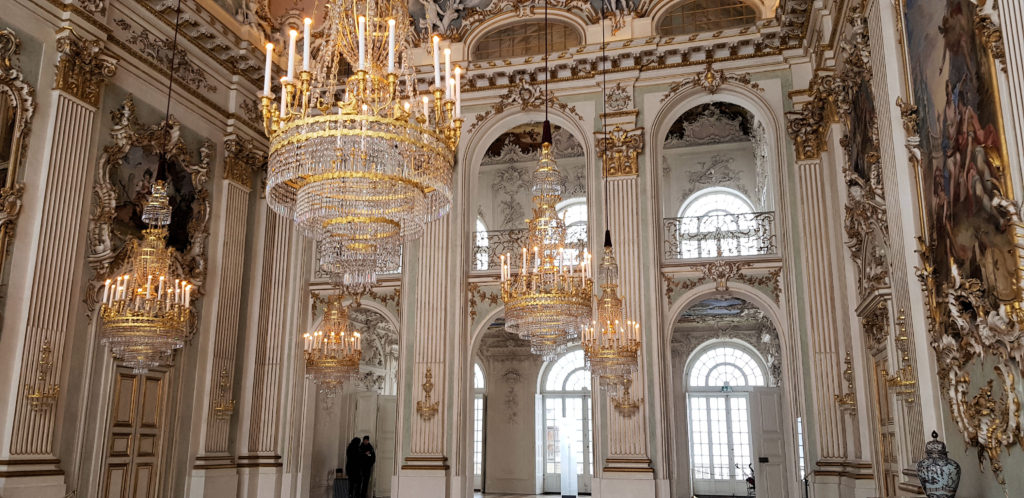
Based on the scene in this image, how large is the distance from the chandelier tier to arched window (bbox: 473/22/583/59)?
5.49 m

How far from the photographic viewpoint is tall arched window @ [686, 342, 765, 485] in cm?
1930

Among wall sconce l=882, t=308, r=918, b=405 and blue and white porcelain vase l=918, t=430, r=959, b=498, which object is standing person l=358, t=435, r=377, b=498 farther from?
blue and white porcelain vase l=918, t=430, r=959, b=498

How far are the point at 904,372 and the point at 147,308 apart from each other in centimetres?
769

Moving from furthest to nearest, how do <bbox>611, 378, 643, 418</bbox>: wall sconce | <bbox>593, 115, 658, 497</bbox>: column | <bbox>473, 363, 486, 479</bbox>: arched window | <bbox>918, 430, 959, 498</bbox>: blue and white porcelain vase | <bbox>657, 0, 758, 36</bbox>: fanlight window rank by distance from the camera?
<bbox>473, 363, 486, 479</bbox>: arched window < <bbox>657, 0, 758, 36</bbox>: fanlight window < <bbox>611, 378, 643, 418</bbox>: wall sconce < <bbox>593, 115, 658, 497</bbox>: column < <bbox>918, 430, 959, 498</bbox>: blue and white porcelain vase

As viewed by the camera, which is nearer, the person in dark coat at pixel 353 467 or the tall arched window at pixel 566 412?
the person in dark coat at pixel 353 467

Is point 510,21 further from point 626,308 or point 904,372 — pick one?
point 904,372

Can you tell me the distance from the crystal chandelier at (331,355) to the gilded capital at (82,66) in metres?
4.45

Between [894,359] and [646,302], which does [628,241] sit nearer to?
[646,302]

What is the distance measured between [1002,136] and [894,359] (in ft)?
13.2

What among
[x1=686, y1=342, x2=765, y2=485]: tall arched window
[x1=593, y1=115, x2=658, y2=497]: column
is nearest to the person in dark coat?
[x1=593, y1=115, x2=658, y2=497]: column

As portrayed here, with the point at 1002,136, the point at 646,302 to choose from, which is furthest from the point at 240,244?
the point at 1002,136

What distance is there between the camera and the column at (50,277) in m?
8.41

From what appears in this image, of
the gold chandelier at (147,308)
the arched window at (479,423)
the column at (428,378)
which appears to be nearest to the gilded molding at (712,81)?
the column at (428,378)

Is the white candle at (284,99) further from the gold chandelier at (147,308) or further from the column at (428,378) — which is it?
Result: the column at (428,378)
